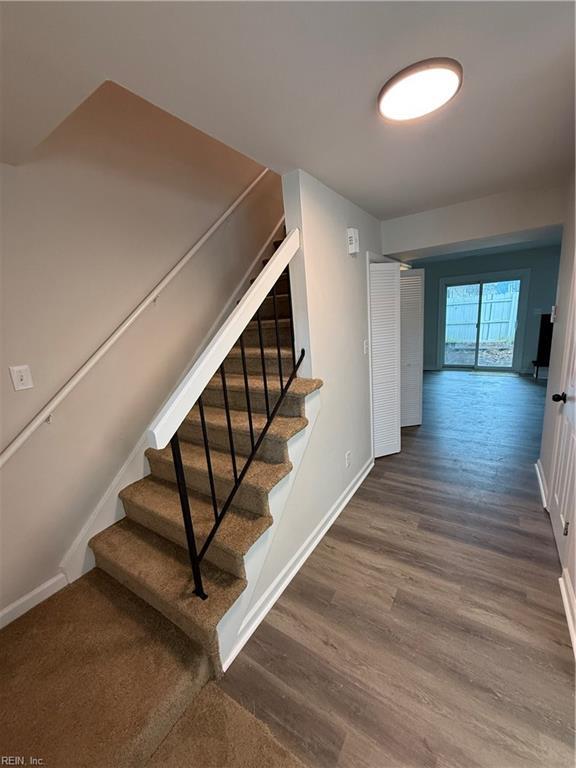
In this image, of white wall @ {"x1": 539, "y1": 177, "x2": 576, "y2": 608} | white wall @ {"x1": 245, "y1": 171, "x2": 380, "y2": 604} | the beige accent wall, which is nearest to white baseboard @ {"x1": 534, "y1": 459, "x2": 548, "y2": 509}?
white wall @ {"x1": 539, "y1": 177, "x2": 576, "y2": 608}

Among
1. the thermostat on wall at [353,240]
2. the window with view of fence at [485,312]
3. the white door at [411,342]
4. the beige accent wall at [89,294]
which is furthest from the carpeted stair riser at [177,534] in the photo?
the window with view of fence at [485,312]

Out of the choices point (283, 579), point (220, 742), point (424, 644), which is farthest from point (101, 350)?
point (424, 644)

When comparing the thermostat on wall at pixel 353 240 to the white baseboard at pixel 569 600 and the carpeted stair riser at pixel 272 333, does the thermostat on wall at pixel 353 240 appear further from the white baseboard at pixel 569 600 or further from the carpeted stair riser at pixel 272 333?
the white baseboard at pixel 569 600

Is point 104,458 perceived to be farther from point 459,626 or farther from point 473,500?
point 473,500

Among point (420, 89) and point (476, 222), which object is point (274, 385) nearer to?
point (420, 89)

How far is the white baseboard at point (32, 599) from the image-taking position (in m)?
1.53

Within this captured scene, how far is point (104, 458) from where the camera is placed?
6.15ft

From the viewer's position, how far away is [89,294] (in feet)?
5.64

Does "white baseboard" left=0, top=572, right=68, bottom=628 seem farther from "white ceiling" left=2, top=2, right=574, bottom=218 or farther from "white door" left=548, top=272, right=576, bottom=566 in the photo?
"white door" left=548, top=272, right=576, bottom=566

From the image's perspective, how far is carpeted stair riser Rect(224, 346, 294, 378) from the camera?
2.08 m

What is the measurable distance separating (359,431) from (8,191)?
2677 mm

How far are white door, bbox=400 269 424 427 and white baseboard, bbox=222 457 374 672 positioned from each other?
1811mm

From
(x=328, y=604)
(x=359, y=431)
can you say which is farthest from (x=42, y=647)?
(x=359, y=431)

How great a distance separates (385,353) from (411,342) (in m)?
1.08
